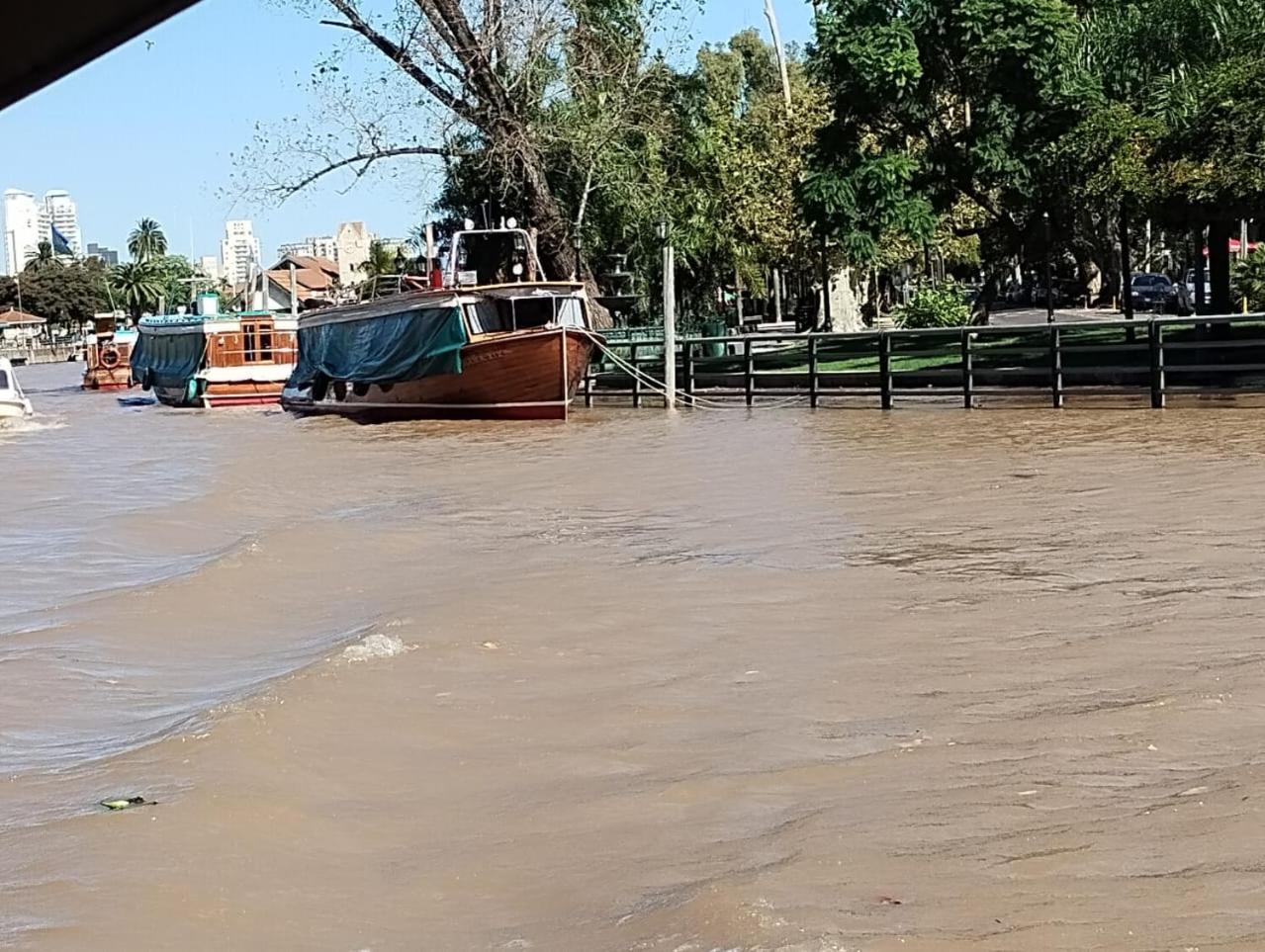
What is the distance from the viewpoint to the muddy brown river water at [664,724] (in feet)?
16.2

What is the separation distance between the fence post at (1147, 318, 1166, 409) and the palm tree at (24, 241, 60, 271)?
121618 millimetres

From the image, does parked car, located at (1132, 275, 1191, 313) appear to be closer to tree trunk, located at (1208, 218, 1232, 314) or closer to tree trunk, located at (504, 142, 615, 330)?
tree trunk, located at (1208, 218, 1232, 314)

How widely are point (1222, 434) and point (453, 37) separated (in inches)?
759

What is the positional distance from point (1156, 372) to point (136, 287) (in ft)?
370

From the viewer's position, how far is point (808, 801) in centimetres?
584

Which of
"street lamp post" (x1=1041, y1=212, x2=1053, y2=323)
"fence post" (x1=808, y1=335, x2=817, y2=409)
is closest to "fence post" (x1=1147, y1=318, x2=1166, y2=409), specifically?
"fence post" (x1=808, y1=335, x2=817, y2=409)

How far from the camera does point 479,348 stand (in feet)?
90.1

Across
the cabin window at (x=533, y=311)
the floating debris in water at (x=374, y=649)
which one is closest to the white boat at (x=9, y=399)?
the cabin window at (x=533, y=311)

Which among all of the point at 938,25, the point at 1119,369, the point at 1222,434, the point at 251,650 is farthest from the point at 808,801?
the point at 938,25

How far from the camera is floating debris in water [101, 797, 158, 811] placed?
6316 mm

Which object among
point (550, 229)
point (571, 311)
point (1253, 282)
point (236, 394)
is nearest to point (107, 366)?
point (236, 394)

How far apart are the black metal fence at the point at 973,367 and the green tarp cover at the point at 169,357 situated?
1330cm

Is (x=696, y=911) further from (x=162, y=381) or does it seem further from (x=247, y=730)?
(x=162, y=381)

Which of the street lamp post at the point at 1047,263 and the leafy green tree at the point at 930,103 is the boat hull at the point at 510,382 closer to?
the leafy green tree at the point at 930,103
